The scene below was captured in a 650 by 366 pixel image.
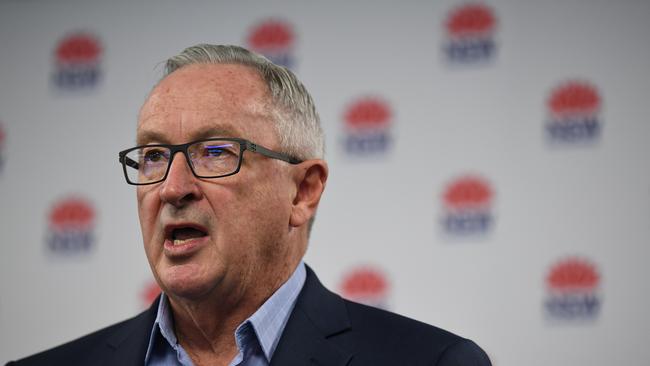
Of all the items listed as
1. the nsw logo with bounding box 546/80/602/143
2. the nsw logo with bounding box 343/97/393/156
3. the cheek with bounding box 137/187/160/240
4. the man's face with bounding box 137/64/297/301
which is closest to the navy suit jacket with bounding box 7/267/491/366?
the man's face with bounding box 137/64/297/301

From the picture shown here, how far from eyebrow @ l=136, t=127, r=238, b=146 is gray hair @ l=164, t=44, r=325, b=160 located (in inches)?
5.3

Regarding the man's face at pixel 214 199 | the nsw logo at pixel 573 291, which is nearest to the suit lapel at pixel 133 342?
the man's face at pixel 214 199

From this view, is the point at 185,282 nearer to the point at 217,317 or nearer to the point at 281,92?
the point at 217,317

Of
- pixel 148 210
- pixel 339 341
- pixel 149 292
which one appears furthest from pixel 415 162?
pixel 148 210

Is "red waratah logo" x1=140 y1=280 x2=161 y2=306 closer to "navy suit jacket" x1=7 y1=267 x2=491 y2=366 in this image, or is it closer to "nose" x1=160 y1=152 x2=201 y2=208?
"navy suit jacket" x1=7 y1=267 x2=491 y2=366

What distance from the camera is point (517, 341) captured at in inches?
107

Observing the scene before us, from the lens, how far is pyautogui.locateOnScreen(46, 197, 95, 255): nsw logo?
3.28 metres

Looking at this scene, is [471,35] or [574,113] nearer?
[574,113]

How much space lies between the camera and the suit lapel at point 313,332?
1381mm

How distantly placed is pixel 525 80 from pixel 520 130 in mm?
217

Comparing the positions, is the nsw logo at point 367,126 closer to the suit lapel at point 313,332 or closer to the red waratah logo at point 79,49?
the red waratah logo at point 79,49

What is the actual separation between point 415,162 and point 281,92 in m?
1.48

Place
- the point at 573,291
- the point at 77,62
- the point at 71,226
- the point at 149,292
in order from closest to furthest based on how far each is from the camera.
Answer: the point at 573,291 < the point at 149,292 < the point at 71,226 < the point at 77,62

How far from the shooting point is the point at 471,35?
2951 millimetres
